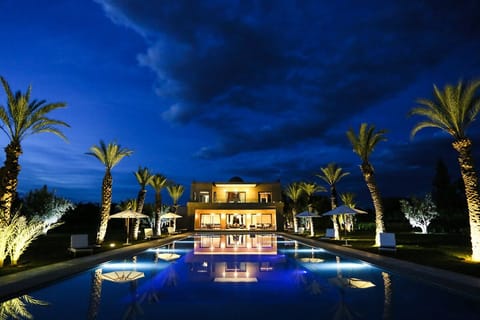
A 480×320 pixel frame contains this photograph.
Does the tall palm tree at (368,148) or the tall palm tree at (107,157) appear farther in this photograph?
the tall palm tree at (107,157)

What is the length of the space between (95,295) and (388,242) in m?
11.7

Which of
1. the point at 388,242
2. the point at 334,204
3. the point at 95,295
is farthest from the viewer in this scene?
the point at 334,204

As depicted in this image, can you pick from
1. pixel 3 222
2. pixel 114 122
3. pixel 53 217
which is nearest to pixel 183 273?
pixel 3 222

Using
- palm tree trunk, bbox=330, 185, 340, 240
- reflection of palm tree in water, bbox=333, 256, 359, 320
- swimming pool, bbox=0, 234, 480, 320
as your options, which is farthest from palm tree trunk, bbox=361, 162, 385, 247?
reflection of palm tree in water, bbox=333, 256, 359, 320

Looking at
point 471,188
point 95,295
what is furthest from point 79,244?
point 471,188

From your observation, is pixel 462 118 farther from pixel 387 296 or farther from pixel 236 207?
pixel 236 207

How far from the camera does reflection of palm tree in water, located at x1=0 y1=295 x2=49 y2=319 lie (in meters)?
5.31

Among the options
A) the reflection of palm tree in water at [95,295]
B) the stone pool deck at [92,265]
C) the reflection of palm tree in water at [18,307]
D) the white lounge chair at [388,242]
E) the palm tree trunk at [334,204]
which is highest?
the palm tree trunk at [334,204]

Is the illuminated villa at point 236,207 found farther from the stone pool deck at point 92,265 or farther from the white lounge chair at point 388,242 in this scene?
the stone pool deck at point 92,265

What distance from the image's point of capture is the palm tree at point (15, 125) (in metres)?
11.7

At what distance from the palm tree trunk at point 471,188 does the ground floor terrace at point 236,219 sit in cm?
2839

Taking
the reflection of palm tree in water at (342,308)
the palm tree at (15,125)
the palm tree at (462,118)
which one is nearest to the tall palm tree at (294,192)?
the palm tree at (462,118)

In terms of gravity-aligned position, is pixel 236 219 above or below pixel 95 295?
above

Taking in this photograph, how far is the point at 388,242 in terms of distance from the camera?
13.6m
